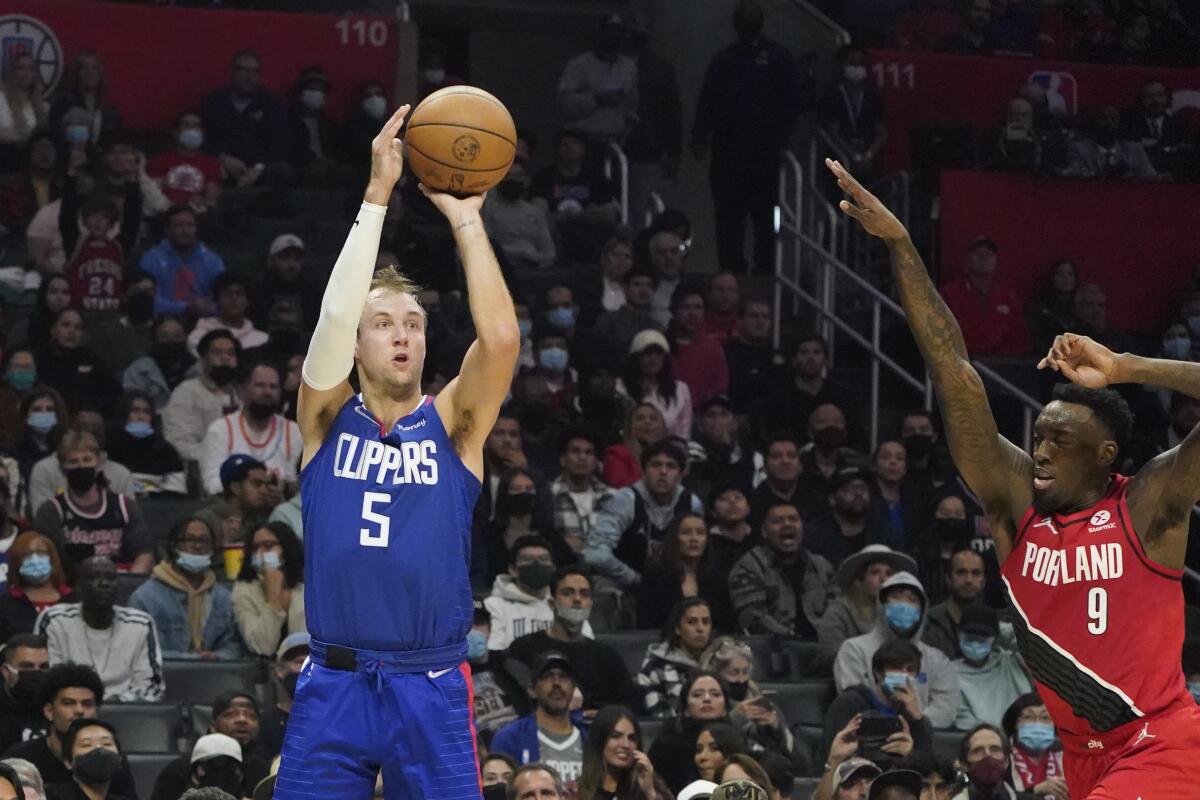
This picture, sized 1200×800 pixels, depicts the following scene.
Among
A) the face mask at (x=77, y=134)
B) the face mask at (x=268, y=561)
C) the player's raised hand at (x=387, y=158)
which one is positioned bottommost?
the face mask at (x=268, y=561)

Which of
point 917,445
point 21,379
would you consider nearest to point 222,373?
point 21,379

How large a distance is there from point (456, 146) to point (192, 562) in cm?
540

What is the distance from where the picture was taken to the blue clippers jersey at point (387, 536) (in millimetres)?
5684

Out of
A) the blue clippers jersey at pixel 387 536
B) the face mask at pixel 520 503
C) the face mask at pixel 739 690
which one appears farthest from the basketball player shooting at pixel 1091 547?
the face mask at pixel 520 503

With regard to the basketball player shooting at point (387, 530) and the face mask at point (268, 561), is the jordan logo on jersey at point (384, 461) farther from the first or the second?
the face mask at point (268, 561)

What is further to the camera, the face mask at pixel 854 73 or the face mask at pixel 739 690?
the face mask at pixel 854 73

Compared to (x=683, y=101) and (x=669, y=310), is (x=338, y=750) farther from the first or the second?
(x=683, y=101)

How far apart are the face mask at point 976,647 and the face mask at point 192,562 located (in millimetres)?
4336

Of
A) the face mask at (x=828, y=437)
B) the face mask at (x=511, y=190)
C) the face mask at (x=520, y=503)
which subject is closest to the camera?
the face mask at (x=520, y=503)

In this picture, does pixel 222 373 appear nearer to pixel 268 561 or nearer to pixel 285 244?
pixel 285 244

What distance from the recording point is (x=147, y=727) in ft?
33.9

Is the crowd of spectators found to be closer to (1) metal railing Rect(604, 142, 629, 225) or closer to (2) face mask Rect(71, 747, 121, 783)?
(2) face mask Rect(71, 747, 121, 783)

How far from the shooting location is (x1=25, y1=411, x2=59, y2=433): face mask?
12250 mm

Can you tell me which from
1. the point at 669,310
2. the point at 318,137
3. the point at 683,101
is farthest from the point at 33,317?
the point at 683,101
